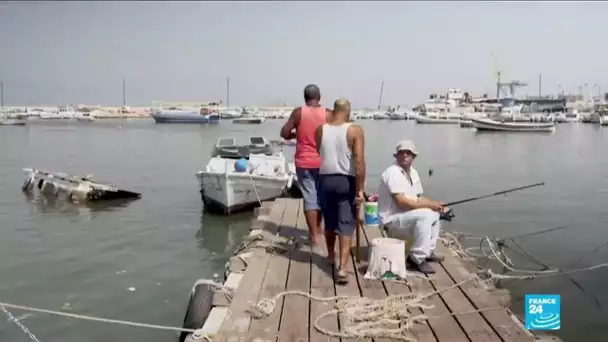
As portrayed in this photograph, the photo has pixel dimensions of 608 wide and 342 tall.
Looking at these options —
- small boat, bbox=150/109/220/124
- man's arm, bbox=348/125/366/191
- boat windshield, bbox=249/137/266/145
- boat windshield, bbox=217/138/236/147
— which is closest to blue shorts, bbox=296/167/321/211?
man's arm, bbox=348/125/366/191

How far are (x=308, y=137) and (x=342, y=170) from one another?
119 centimetres

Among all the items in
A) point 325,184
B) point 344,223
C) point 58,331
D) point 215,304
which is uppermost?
point 325,184

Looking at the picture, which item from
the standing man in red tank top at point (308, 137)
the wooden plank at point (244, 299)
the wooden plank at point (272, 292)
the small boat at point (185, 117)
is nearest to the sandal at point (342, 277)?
the wooden plank at point (272, 292)

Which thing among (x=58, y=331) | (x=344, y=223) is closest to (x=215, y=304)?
(x=344, y=223)

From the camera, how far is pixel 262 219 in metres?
9.91

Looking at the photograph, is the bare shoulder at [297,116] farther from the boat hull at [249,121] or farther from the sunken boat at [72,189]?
the boat hull at [249,121]

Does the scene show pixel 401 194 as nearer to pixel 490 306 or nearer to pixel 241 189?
pixel 490 306

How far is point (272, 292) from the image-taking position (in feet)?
19.4

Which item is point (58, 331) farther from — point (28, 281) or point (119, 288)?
point (28, 281)

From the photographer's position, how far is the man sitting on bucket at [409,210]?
654 centimetres

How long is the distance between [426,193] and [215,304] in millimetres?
18614

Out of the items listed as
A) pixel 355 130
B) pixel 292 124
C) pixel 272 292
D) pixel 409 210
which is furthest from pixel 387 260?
pixel 292 124

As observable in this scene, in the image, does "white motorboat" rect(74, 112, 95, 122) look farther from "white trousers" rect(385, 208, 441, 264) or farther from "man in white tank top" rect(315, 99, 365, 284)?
"white trousers" rect(385, 208, 441, 264)

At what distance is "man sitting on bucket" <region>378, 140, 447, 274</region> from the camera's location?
6535 millimetres
